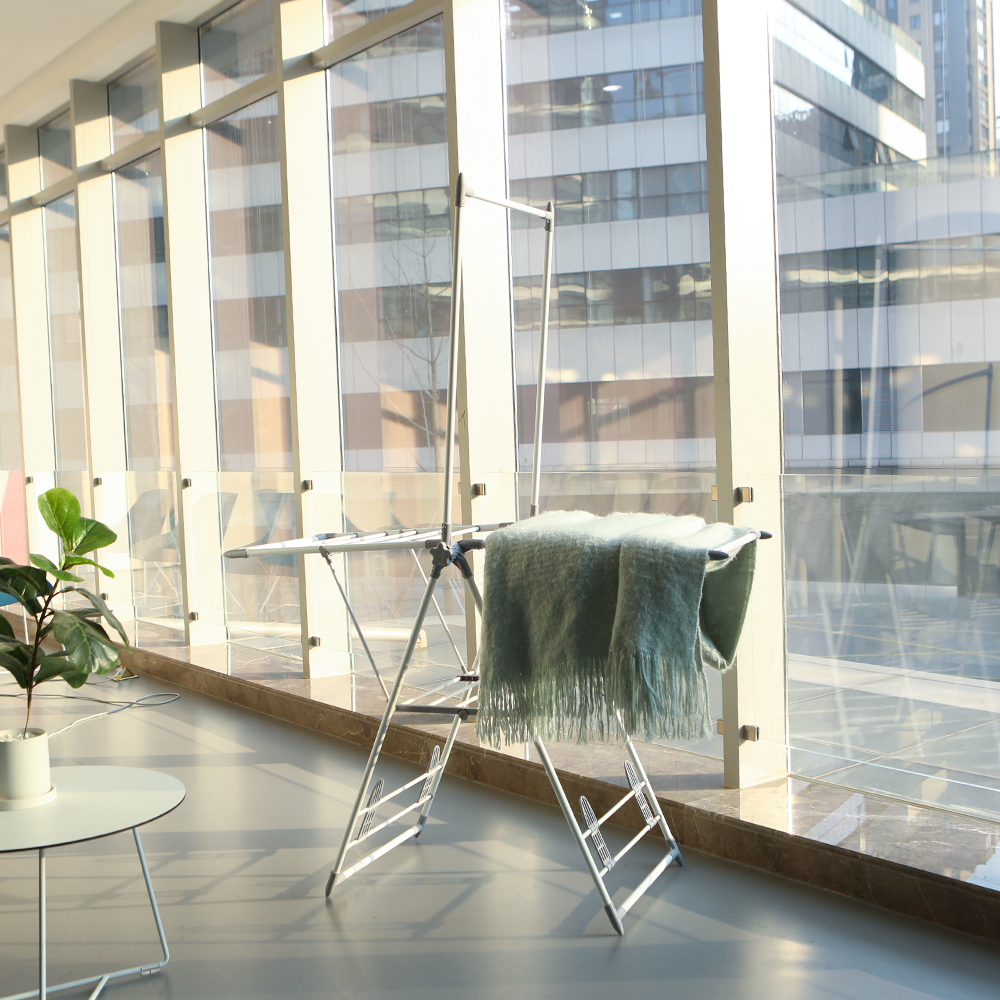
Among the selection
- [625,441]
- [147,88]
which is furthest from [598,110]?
[147,88]

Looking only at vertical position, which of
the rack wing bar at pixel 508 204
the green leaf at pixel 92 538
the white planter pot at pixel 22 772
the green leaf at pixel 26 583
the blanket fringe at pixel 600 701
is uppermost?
the rack wing bar at pixel 508 204

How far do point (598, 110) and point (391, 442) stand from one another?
1.65 meters

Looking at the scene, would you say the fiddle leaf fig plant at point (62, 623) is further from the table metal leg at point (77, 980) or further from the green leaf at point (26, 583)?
the table metal leg at point (77, 980)

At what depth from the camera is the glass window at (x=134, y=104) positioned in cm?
550

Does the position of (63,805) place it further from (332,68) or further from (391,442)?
(332,68)

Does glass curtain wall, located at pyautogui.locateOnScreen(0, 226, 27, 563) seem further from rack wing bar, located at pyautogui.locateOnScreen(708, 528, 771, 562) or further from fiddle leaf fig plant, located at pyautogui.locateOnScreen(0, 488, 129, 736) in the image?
rack wing bar, located at pyautogui.locateOnScreen(708, 528, 771, 562)

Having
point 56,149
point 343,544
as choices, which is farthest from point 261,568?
point 56,149

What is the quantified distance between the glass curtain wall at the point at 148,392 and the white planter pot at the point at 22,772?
3553 mm

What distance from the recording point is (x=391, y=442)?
4211mm

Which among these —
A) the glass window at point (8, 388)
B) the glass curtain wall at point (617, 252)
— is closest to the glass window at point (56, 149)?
the glass window at point (8, 388)

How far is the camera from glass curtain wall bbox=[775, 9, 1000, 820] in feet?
7.70

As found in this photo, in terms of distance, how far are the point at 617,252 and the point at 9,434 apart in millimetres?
6194

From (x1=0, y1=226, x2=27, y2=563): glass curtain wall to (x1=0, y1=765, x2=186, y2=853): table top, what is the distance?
18.8ft

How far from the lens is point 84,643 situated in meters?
1.96
